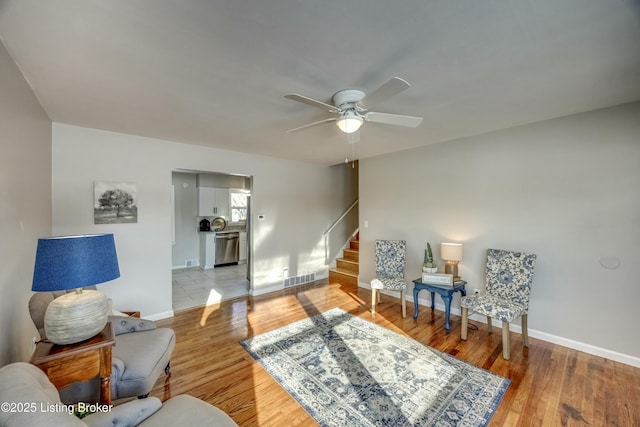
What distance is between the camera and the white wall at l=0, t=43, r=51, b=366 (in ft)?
5.12

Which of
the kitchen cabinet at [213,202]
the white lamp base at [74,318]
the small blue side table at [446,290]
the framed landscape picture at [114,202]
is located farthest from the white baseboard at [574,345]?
the kitchen cabinet at [213,202]

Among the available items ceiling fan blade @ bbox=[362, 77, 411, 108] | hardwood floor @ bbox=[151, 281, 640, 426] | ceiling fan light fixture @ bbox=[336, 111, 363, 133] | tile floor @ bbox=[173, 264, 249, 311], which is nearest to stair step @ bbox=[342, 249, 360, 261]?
hardwood floor @ bbox=[151, 281, 640, 426]

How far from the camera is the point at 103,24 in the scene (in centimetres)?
139

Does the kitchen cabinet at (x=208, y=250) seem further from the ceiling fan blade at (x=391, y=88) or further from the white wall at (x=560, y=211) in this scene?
the ceiling fan blade at (x=391, y=88)

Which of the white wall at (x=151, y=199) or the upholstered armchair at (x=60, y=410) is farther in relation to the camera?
the white wall at (x=151, y=199)

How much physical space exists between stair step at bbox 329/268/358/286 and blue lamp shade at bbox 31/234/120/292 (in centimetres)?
439

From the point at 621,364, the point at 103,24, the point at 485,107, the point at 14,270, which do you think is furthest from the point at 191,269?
the point at 621,364

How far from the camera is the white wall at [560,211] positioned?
2557 millimetres

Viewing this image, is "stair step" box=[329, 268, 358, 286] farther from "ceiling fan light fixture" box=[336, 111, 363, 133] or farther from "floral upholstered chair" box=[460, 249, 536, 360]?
"ceiling fan light fixture" box=[336, 111, 363, 133]

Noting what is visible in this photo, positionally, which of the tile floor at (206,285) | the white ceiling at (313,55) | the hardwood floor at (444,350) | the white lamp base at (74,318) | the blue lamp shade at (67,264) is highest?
the white ceiling at (313,55)

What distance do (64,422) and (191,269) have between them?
6145 millimetres

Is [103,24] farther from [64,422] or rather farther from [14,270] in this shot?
[64,422]

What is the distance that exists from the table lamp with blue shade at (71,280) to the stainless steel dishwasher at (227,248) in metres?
5.31

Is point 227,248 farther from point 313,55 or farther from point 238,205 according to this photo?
point 313,55
